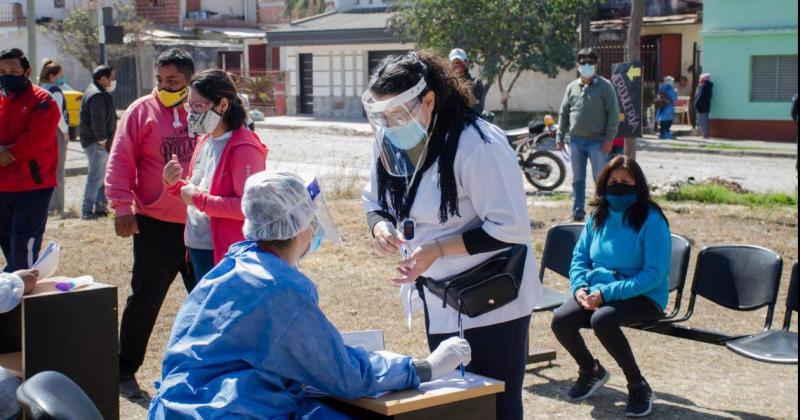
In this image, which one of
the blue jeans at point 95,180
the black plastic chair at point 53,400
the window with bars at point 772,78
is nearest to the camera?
the black plastic chair at point 53,400

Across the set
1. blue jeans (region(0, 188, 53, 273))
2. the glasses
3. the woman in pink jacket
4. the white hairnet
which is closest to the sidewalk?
blue jeans (region(0, 188, 53, 273))

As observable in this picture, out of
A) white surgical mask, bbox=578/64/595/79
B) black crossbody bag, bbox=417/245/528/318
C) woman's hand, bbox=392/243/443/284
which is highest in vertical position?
white surgical mask, bbox=578/64/595/79

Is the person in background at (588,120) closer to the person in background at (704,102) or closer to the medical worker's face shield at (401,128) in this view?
the medical worker's face shield at (401,128)

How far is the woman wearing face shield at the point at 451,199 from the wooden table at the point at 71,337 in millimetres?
1614

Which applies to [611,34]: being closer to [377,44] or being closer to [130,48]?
[377,44]

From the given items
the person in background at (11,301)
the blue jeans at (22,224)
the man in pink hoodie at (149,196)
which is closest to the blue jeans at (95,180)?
the blue jeans at (22,224)

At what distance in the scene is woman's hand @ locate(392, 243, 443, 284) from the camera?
3832 mm

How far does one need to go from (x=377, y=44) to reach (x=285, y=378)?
31433 millimetres

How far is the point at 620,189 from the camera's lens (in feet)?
18.9

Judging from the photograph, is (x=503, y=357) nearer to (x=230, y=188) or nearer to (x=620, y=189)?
(x=230, y=188)

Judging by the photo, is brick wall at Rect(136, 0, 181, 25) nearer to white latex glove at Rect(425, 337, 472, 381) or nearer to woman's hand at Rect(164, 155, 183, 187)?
woman's hand at Rect(164, 155, 183, 187)

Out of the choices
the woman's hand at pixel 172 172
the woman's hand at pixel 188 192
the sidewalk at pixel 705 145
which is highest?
the woman's hand at pixel 172 172

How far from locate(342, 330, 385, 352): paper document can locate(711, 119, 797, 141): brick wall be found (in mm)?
21845

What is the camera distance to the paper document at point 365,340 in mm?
3657
